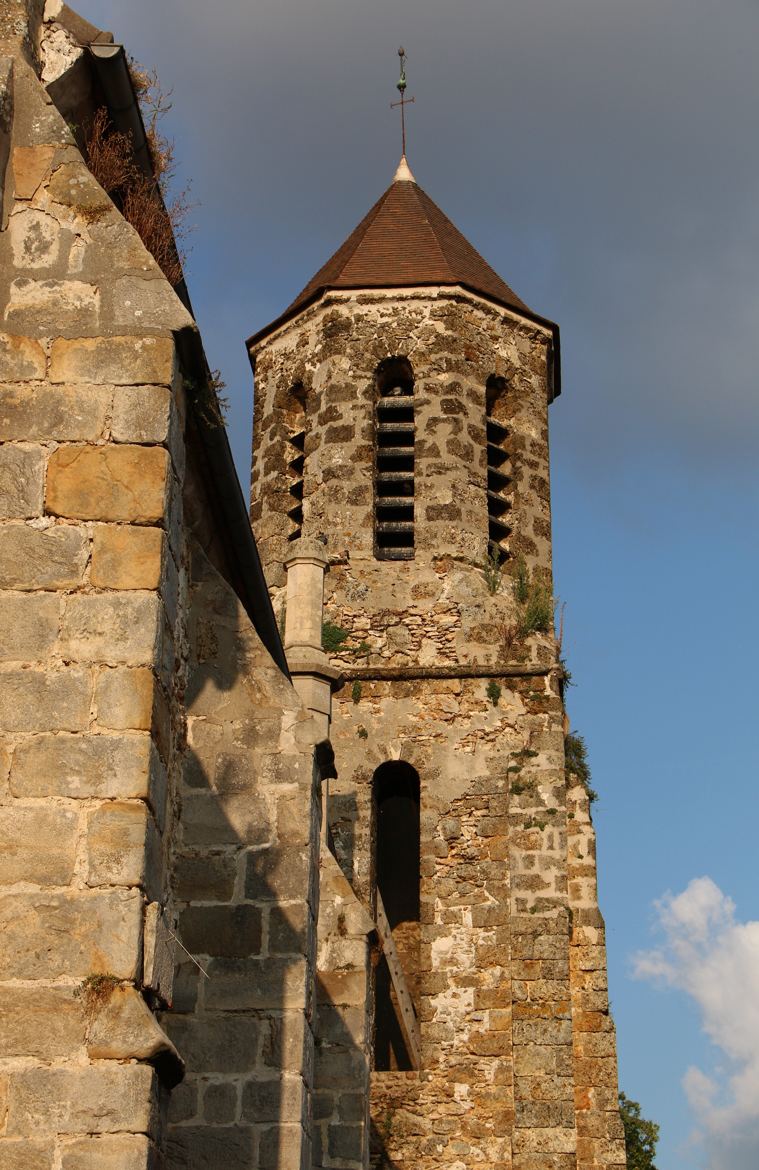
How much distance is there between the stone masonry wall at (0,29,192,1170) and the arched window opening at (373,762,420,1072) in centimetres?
1026

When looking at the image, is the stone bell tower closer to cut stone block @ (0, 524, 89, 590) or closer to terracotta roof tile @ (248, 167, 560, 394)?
terracotta roof tile @ (248, 167, 560, 394)

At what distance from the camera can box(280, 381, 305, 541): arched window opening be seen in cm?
1786

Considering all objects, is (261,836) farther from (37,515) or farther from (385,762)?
(385,762)

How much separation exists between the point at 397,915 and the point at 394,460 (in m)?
4.59

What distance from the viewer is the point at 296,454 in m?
18.2

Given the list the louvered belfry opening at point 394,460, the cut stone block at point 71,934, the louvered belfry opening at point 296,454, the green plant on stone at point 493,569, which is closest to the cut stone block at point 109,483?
the cut stone block at point 71,934

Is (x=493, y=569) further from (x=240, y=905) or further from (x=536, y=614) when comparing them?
(x=240, y=905)

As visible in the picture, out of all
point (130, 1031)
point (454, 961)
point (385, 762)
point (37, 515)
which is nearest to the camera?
point (130, 1031)

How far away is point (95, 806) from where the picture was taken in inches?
199

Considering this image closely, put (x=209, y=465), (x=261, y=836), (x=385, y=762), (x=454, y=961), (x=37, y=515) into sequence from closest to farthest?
1. (x=37, y=515)
2. (x=209, y=465)
3. (x=261, y=836)
4. (x=454, y=961)
5. (x=385, y=762)

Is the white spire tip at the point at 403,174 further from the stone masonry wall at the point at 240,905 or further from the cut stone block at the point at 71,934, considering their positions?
the cut stone block at the point at 71,934

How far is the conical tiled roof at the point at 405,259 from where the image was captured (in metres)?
18.3

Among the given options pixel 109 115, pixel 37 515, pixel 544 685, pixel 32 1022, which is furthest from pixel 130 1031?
pixel 544 685

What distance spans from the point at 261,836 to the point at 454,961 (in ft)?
25.3
